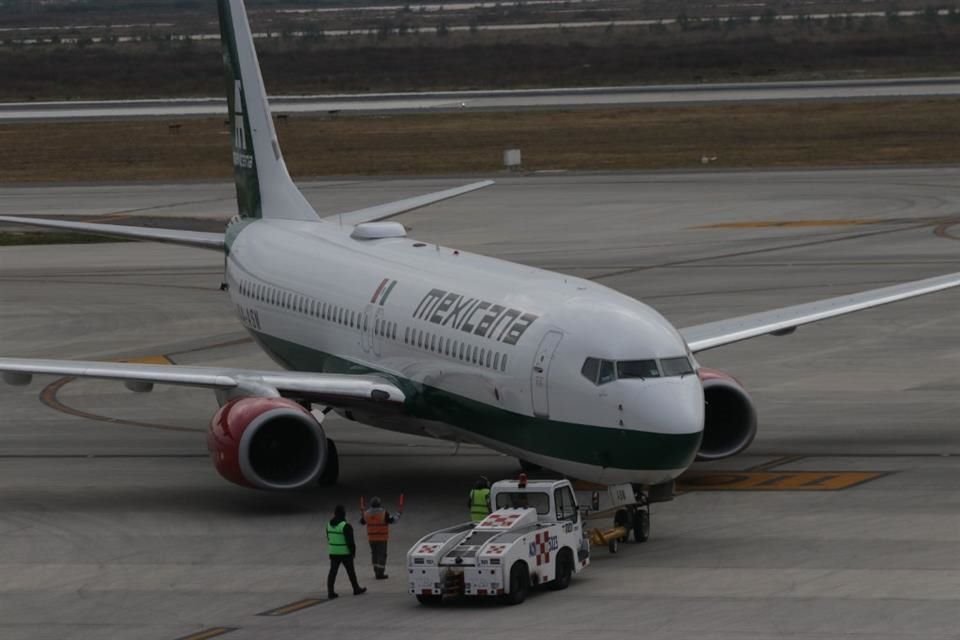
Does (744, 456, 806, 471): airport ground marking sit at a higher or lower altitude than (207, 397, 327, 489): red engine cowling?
lower

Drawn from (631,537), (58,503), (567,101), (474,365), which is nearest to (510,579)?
(631,537)

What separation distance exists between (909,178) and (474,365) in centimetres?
6271

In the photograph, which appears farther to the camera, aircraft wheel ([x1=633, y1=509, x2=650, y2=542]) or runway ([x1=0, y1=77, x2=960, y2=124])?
runway ([x1=0, y1=77, x2=960, y2=124])

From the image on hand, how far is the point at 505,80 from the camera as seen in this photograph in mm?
169875

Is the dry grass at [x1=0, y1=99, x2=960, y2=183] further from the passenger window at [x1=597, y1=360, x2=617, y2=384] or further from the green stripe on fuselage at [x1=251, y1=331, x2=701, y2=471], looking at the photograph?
the passenger window at [x1=597, y1=360, x2=617, y2=384]

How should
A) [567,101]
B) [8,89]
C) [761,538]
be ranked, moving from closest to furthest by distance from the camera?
[761,538] → [567,101] → [8,89]

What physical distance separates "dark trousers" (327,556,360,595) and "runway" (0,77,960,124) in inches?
4149

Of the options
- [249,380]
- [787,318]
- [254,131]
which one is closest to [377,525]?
[249,380]

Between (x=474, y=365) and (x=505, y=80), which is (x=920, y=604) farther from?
(x=505, y=80)

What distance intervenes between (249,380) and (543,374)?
7665mm

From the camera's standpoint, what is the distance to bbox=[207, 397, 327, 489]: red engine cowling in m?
35.5

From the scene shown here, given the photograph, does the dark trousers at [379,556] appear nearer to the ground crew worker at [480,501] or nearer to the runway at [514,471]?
the runway at [514,471]

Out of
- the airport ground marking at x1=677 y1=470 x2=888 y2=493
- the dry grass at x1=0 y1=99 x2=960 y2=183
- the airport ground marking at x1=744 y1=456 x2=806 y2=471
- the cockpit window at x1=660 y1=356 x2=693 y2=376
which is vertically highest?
the cockpit window at x1=660 y1=356 x2=693 y2=376

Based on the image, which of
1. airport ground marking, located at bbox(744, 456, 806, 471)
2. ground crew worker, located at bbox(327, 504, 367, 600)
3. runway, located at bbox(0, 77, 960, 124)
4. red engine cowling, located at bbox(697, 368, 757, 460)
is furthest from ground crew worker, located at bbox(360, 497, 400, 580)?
runway, located at bbox(0, 77, 960, 124)
